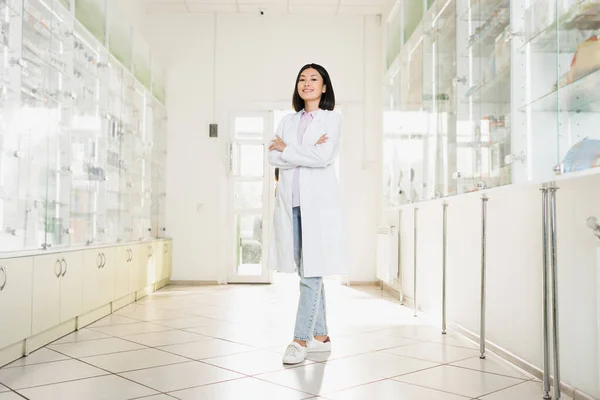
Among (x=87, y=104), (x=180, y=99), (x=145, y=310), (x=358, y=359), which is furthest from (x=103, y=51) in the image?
(x=358, y=359)

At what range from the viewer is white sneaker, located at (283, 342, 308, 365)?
279cm

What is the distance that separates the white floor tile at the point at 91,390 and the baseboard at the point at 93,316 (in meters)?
1.51

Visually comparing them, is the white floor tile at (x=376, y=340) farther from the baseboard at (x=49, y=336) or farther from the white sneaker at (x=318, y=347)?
the baseboard at (x=49, y=336)

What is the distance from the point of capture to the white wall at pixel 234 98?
279 inches

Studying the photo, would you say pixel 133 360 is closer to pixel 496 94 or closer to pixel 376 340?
pixel 376 340

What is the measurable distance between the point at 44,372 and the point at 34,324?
0.51m

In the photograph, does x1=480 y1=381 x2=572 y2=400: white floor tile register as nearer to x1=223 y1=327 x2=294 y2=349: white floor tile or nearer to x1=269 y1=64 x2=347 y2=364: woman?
x1=269 y1=64 x2=347 y2=364: woman

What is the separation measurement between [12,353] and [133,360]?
61cm

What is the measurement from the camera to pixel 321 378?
2.53m

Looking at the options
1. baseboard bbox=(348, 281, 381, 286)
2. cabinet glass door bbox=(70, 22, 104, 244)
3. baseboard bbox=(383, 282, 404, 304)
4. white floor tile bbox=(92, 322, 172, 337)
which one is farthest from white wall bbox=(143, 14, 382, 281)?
white floor tile bbox=(92, 322, 172, 337)

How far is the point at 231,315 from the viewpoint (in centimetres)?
449

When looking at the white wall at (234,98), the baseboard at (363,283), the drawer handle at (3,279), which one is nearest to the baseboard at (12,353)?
the drawer handle at (3,279)

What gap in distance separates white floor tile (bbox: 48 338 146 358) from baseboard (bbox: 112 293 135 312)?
4.33 feet

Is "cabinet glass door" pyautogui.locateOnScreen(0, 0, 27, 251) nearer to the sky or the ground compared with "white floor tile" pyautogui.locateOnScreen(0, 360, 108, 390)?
nearer to the sky
